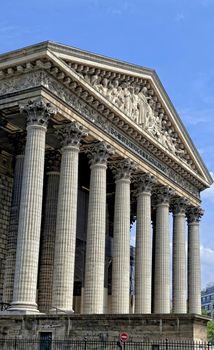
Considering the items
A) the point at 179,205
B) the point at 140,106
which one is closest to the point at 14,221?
the point at 140,106

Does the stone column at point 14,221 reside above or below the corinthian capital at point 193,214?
below

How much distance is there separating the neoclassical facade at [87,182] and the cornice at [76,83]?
67 mm

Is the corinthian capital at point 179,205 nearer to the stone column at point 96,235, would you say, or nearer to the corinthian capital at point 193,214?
the corinthian capital at point 193,214

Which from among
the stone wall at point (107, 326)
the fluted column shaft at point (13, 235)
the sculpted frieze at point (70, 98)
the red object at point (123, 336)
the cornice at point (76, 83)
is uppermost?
the cornice at point (76, 83)

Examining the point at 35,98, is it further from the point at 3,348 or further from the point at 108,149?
the point at 3,348

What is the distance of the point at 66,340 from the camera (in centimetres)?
2641

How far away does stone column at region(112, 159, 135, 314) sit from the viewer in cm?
3581

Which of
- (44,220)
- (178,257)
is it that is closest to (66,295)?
(44,220)

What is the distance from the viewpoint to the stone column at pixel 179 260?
4544cm

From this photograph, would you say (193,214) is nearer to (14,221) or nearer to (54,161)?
(54,161)

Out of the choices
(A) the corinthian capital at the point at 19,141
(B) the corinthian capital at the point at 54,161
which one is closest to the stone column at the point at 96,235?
(B) the corinthian capital at the point at 54,161

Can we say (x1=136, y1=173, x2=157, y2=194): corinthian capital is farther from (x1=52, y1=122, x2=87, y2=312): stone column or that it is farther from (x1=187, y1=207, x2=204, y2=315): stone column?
(x1=187, y1=207, x2=204, y2=315): stone column

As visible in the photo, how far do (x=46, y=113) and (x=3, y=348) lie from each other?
1248 centimetres

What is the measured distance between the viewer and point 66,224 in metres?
31.2
